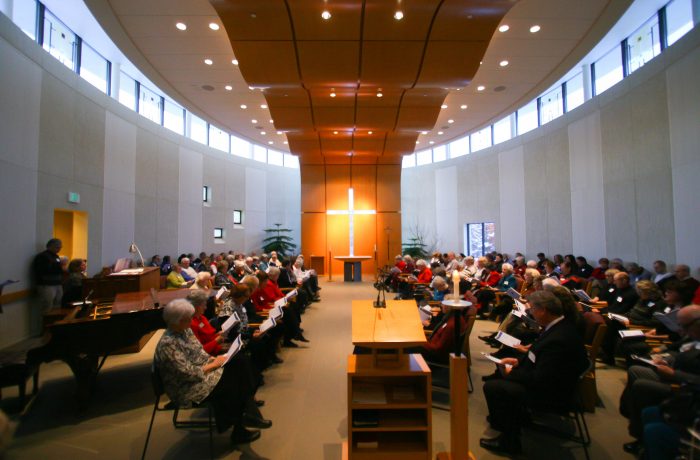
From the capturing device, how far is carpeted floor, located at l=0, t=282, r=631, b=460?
8.99 ft

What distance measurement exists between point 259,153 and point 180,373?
15187 mm

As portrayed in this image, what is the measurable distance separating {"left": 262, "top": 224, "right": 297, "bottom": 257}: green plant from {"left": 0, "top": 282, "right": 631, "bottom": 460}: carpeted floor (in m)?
11.3

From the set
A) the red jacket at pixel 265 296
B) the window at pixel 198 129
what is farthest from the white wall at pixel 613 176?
the window at pixel 198 129

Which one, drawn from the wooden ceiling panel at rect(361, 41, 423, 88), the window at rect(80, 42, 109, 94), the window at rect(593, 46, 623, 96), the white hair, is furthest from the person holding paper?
the window at rect(80, 42, 109, 94)

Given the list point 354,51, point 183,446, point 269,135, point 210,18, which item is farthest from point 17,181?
point 269,135

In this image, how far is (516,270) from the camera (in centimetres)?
1018

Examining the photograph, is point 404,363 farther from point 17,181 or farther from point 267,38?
point 17,181

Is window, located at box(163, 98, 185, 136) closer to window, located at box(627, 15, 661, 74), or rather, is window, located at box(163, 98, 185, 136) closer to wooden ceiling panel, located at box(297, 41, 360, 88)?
wooden ceiling panel, located at box(297, 41, 360, 88)

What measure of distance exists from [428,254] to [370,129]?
797 centimetres

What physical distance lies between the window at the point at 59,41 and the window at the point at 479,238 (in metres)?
13.0

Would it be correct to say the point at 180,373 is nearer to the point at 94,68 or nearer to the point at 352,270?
the point at 94,68

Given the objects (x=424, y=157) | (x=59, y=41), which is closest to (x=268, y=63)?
(x=59, y=41)

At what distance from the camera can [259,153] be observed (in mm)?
16781

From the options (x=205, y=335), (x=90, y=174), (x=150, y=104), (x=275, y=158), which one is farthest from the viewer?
(x=275, y=158)
